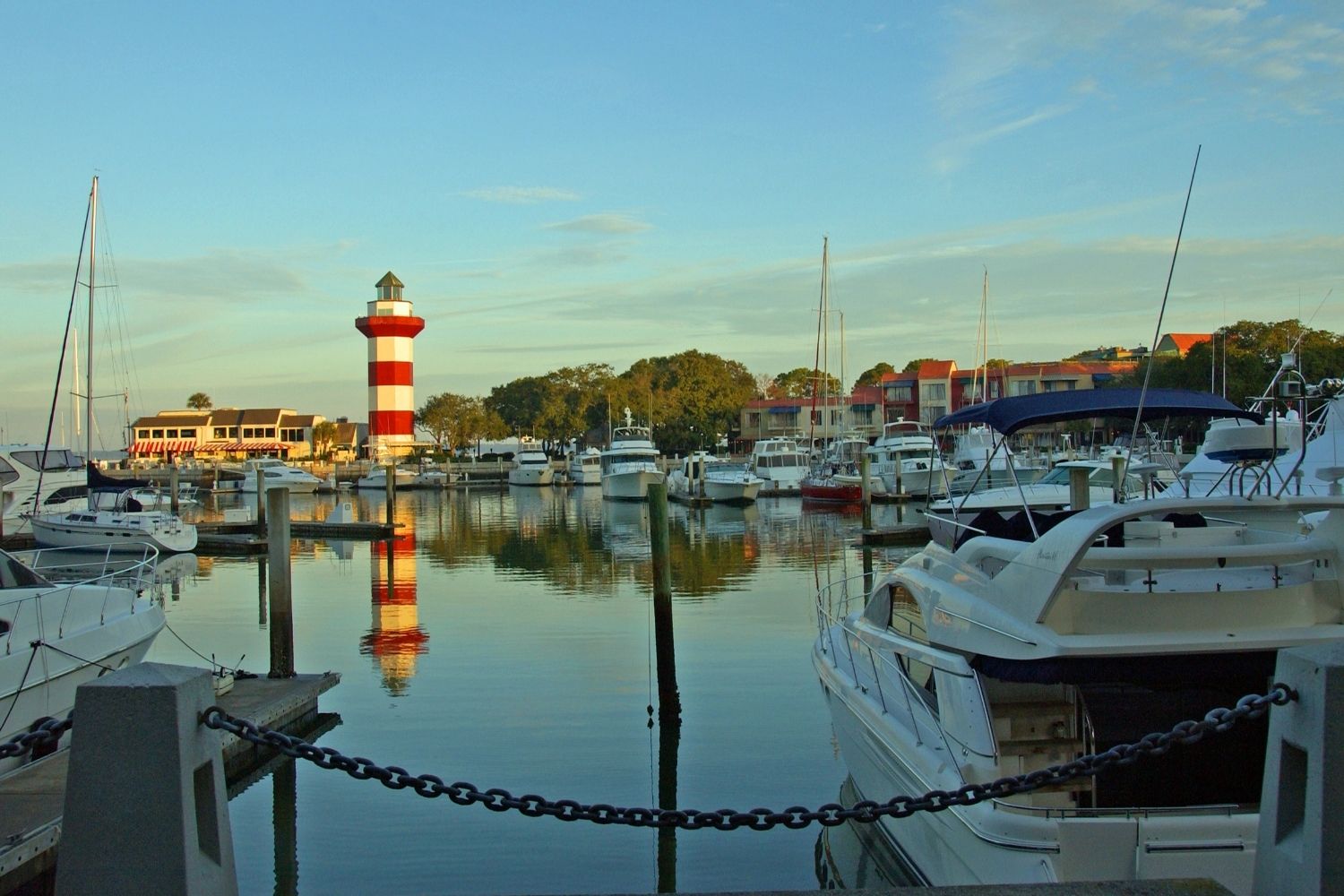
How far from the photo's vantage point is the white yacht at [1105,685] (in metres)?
6.14

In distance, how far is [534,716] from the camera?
14617 mm

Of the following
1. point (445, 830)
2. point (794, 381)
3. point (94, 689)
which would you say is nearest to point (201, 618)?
point (445, 830)

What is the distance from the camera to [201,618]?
23.1m

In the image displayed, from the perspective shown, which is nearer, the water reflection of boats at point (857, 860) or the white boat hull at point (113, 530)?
the water reflection of boats at point (857, 860)

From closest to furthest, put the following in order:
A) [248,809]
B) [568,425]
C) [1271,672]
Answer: [1271,672], [248,809], [568,425]

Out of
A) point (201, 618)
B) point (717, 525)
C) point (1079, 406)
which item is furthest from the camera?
point (717, 525)

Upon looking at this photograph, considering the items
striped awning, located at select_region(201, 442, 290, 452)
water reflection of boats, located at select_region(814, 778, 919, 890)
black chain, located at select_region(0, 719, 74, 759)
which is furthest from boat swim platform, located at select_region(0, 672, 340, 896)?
striped awning, located at select_region(201, 442, 290, 452)

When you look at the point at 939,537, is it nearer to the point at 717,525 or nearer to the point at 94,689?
the point at 94,689

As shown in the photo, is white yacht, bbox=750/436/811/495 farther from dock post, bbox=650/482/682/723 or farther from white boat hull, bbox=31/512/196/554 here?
dock post, bbox=650/482/682/723

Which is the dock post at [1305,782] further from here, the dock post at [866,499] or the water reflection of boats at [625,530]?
the dock post at [866,499]

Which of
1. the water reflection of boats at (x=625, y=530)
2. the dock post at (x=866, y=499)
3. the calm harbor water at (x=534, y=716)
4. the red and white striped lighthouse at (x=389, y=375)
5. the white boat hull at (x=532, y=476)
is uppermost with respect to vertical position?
the red and white striped lighthouse at (x=389, y=375)

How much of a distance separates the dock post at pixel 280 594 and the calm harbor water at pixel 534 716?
101cm

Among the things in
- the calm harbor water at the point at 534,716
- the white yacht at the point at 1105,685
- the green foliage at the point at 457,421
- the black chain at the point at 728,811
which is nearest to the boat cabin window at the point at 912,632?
the white yacht at the point at 1105,685

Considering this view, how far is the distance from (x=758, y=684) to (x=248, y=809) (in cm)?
686
